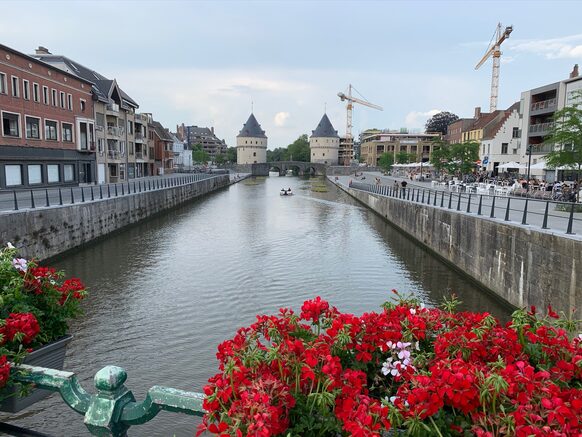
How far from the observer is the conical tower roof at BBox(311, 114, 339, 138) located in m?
158

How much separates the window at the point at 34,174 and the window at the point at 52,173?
121 centimetres

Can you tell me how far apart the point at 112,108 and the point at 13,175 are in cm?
2198

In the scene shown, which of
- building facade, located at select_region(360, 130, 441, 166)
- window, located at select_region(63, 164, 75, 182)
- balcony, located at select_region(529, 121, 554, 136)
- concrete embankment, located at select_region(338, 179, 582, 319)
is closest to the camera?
concrete embankment, located at select_region(338, 179, 582, 319)

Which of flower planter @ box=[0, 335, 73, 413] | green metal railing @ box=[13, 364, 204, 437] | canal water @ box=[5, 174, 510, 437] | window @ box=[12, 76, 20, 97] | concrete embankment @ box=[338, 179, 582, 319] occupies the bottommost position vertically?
canal water @ box=[5, 174, 510, 437]

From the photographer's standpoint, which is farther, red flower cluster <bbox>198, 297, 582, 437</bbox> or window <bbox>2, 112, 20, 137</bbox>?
→ window <bbox>2, 112, 20, 137</bbox>

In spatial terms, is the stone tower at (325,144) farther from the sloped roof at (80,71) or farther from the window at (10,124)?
the window at (10,124)

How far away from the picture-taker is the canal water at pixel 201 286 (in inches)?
433

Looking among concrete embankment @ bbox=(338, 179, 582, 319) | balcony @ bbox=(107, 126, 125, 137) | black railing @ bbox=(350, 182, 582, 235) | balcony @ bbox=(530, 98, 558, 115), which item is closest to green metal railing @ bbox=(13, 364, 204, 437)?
concrete embankment @ bbox=(338, 179, 582, 319)

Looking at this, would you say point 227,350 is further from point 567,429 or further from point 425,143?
point 425,143

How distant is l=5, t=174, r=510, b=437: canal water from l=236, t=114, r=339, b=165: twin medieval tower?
4724 inches

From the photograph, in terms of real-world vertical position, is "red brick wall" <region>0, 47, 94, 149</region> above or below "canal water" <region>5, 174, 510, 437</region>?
above

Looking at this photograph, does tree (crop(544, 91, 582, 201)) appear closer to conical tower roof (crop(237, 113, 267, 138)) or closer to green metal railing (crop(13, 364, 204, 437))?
green metal railing (crop(13, 364, 204, 437))

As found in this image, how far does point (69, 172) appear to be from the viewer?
1704 inches

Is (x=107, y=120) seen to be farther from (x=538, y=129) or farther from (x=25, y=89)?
(x=538, y=129)
